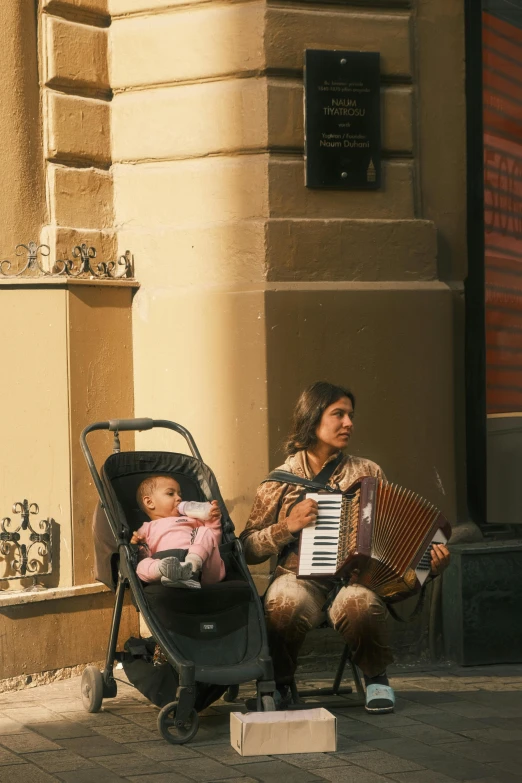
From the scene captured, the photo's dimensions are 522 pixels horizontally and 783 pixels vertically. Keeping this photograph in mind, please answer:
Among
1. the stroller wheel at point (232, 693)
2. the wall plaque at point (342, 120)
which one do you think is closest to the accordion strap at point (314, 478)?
the stroller wheel at point (232, 693)

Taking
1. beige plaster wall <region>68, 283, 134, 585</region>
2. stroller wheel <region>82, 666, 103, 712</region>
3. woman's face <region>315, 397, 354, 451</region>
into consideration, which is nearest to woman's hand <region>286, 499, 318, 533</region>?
woman's face <region>315, 397, 354, 451</region>

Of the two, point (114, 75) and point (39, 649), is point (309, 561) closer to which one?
point (39, 649)

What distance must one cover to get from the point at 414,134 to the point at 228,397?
5.84ft

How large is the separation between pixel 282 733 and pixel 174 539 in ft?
3.24

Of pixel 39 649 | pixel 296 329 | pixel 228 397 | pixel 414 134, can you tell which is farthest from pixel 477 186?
pixel 39 649

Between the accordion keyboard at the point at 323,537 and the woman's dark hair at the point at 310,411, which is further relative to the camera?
the woman's dark hair at the point at 310,411

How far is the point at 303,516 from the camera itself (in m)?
5.75

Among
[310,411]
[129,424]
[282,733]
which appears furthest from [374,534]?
[129,424]

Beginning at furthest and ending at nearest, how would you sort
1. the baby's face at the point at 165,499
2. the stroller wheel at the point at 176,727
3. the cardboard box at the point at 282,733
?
the baby's face at the point at 165,499, the stroller wheel at the point at 176,727, the cardboard box at the point at 282,733

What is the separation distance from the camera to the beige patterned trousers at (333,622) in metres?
5.83

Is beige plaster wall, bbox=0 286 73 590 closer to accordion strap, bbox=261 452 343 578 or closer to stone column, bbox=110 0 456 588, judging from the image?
stone column, bbox=110 0 456 588

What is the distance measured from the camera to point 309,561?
579 centimetres

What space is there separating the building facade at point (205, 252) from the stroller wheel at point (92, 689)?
62 cm

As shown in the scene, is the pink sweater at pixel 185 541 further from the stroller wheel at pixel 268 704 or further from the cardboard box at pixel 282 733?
the cardboard box at pixel 282 733
